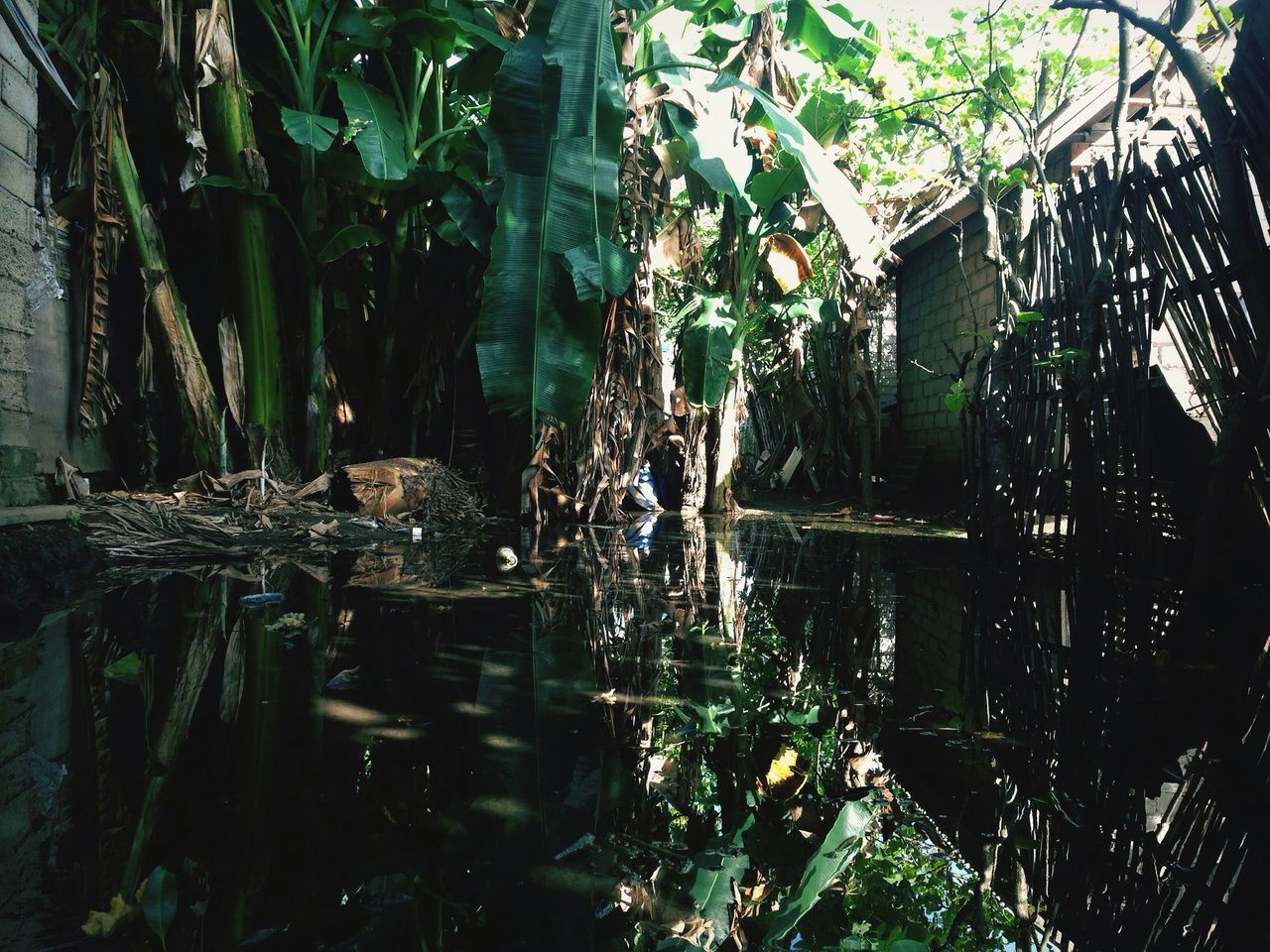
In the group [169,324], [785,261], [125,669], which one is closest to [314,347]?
[169,324]

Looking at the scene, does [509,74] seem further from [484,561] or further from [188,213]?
[188,213]

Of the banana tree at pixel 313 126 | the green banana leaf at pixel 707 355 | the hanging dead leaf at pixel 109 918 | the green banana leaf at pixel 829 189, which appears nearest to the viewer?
the hanging dead leaf at pixel 109 918

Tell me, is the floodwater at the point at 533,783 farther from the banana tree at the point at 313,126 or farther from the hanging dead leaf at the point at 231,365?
the banana tree at the point at 313,126

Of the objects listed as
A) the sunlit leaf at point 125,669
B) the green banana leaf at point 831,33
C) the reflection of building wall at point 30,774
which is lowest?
the reflection of building wall at point 30,774

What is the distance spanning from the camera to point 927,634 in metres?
2.47

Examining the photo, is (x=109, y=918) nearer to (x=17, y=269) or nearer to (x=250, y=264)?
(x=17, y=269)

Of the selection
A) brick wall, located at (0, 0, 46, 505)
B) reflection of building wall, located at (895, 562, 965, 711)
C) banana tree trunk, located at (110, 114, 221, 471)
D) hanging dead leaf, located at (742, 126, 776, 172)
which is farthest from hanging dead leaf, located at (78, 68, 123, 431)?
hanging dead leaf, located at (742, 126, 776, 172)

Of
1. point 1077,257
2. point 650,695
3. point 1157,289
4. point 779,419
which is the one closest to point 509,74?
point 1077,257

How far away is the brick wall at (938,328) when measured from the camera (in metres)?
8.18

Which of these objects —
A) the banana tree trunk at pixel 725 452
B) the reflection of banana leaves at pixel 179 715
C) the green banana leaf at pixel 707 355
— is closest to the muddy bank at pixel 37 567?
the reflection of banana leaves at pixel 179 715

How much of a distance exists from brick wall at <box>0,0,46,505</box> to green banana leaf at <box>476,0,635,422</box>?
174 cm

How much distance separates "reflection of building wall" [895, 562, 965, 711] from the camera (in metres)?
1.91

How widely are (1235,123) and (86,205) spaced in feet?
16.4

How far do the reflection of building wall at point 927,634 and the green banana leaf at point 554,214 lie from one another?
1642 mm
